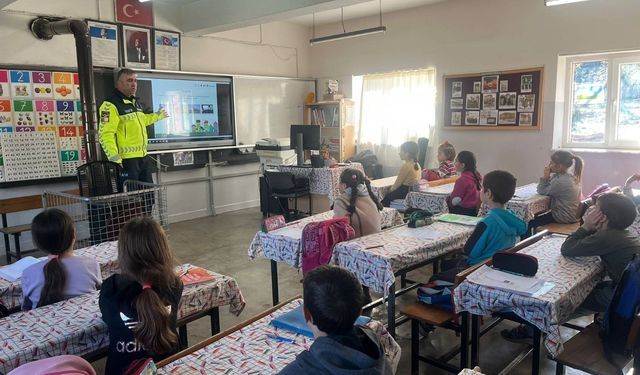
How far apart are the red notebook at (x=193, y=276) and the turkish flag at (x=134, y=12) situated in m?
4.70

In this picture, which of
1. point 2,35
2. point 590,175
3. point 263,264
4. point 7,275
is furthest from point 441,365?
point 2,35

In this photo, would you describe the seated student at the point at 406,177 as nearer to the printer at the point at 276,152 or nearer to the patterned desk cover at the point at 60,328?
the printer at the point at 276,152

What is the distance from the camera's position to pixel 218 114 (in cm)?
705

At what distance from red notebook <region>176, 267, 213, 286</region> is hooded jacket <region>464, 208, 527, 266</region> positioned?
4.93 ft

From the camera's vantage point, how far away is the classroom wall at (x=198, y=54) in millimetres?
5129

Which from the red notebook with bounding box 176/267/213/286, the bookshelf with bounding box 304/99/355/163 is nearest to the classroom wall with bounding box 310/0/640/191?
the bookshelf with bounding box 304/99/355/163

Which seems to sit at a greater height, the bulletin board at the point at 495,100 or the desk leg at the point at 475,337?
the bulletin board at the point at 495,100

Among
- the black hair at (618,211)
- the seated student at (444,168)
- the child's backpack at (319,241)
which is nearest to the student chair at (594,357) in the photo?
the black hair at (618,211)

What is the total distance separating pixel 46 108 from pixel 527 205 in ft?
16.5

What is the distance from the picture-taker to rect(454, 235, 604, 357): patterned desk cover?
200 centimetres

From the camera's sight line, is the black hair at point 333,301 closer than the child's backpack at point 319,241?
Yes

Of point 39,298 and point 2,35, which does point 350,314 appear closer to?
point 39,298

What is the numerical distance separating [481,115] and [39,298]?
235 inches

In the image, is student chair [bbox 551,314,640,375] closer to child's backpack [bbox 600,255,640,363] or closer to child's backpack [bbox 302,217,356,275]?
child's backpack [bbox 600,255,640,363]
